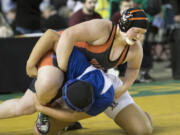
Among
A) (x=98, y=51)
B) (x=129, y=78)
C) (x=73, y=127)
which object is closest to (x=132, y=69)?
(x=129, y=78)

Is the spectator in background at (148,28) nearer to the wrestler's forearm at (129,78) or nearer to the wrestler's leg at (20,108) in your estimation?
the wrestler's forearm at (129,78)

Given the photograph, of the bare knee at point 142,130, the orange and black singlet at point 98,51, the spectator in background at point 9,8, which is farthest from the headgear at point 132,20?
the spectator in background at point 9,8

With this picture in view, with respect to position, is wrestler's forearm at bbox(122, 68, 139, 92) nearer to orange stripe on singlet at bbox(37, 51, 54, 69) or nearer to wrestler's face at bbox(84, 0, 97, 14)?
orange stripe on singlet at bbox(37, 51, 54, 69)

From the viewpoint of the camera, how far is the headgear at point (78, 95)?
3.25m

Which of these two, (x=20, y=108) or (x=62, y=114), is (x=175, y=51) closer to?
(x=20, y=108)

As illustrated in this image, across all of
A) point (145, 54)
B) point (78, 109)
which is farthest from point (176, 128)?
point (145, 54)

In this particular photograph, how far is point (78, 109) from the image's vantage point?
334 centimetres

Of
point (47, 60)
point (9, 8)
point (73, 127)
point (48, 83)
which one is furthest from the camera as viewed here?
point (9, 8)

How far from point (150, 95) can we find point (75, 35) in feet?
8.78

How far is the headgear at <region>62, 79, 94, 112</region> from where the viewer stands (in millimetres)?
3254

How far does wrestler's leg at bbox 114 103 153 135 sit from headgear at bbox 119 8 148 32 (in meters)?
0.83

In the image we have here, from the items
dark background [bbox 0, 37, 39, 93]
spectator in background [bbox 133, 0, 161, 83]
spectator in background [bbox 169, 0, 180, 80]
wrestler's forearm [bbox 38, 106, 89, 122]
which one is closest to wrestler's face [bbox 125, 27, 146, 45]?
wrestler's forearm [bbox 38, 106, 89, 122]

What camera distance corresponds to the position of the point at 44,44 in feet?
11.8

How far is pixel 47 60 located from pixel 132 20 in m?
0.75
